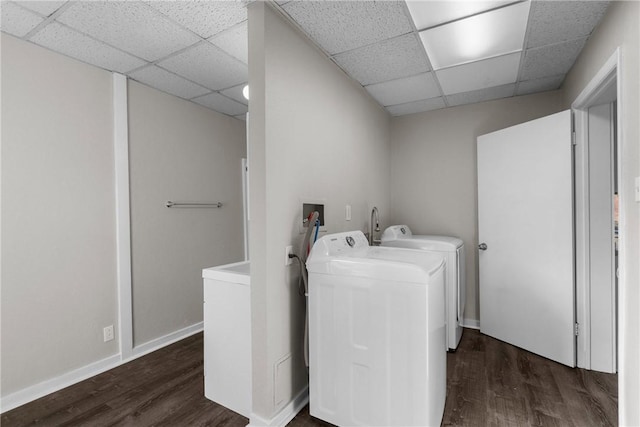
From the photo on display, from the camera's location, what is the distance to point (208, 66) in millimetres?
2400

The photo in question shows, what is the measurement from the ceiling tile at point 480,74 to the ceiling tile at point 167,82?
6.79 feet

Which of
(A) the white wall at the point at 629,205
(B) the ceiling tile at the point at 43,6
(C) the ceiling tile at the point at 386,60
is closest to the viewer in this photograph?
(A) the white wall at the point at 629,205

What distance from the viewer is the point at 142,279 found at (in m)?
2.73

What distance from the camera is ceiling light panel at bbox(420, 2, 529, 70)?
5.96 ft

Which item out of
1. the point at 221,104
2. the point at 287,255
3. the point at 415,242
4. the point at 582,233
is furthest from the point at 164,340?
the point at 582,233

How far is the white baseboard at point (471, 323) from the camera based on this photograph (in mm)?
3214

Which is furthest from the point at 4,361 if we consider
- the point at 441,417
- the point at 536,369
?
the point at 536,369

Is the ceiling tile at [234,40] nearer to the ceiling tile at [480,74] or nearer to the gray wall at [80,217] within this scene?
the gray wall at [80,217]

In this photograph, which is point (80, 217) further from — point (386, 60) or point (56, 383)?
point (386, 60)

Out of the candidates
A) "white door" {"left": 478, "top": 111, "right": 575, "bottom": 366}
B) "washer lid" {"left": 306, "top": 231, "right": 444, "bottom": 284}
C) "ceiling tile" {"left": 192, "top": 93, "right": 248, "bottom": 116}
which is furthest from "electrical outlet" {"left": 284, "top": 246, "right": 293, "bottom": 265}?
"white door" {"left": 478, "top": 111, "right": 575, "bottom": 366}

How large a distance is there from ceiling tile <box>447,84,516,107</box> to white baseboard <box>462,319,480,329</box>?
220 cm

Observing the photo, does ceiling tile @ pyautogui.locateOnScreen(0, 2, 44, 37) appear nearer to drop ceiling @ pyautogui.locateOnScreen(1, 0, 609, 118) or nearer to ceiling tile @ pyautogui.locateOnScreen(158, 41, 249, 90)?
drop ceiling @ pyautogui.locateOnScreen(1, 0, 609, 118)

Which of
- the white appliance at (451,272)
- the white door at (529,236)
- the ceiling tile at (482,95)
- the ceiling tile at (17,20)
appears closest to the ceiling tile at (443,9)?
the white door at (529,236)

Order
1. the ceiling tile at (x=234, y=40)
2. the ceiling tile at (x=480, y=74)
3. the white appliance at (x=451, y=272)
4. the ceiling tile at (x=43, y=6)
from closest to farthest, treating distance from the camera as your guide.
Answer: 1. the ceiling tile at (x=43, y=6)
2. the ceiling tile at (x=234, y=40)
3. the ceiling tile at (x=480, y=74)
4. the white appliance at (x=451, y=272)
